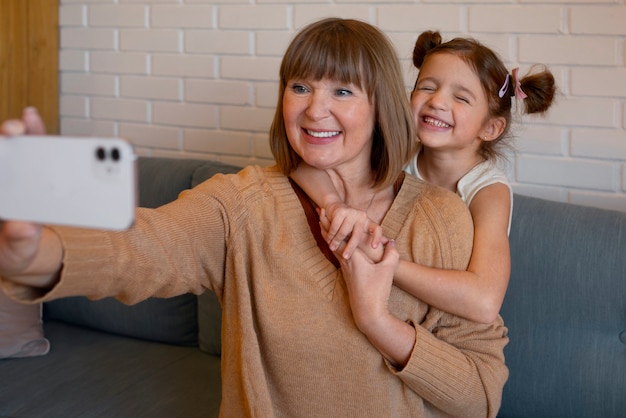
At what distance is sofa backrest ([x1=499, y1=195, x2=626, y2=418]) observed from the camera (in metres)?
1.71

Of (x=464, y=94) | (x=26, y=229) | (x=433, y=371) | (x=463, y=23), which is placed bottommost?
(x=433, y=371)

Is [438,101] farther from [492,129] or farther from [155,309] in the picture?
[155,309]

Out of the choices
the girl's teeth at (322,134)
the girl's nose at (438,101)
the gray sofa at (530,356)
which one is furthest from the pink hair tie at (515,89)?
the girl's teeth at (322,134)

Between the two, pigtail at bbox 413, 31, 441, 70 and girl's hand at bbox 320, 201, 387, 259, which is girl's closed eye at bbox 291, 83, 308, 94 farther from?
pigtail at bbox 413, 31, 441, 70

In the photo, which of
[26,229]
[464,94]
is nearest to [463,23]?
[464,94]

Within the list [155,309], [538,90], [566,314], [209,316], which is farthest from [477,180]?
[155,309]

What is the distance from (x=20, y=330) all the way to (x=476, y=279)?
1323mm

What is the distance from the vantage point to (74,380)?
6.54ft

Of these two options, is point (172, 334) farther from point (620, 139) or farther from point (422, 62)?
point (620, 139)

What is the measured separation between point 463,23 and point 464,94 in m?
0.55

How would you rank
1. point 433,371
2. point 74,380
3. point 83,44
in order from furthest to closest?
point 83,44
point 74,380
point 433,371

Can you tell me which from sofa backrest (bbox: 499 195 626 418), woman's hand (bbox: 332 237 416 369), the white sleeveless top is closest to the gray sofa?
sofa backrest (bbox: 499 195 626 418)

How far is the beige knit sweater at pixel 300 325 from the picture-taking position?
1366 millimetres

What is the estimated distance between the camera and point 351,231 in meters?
1.32
